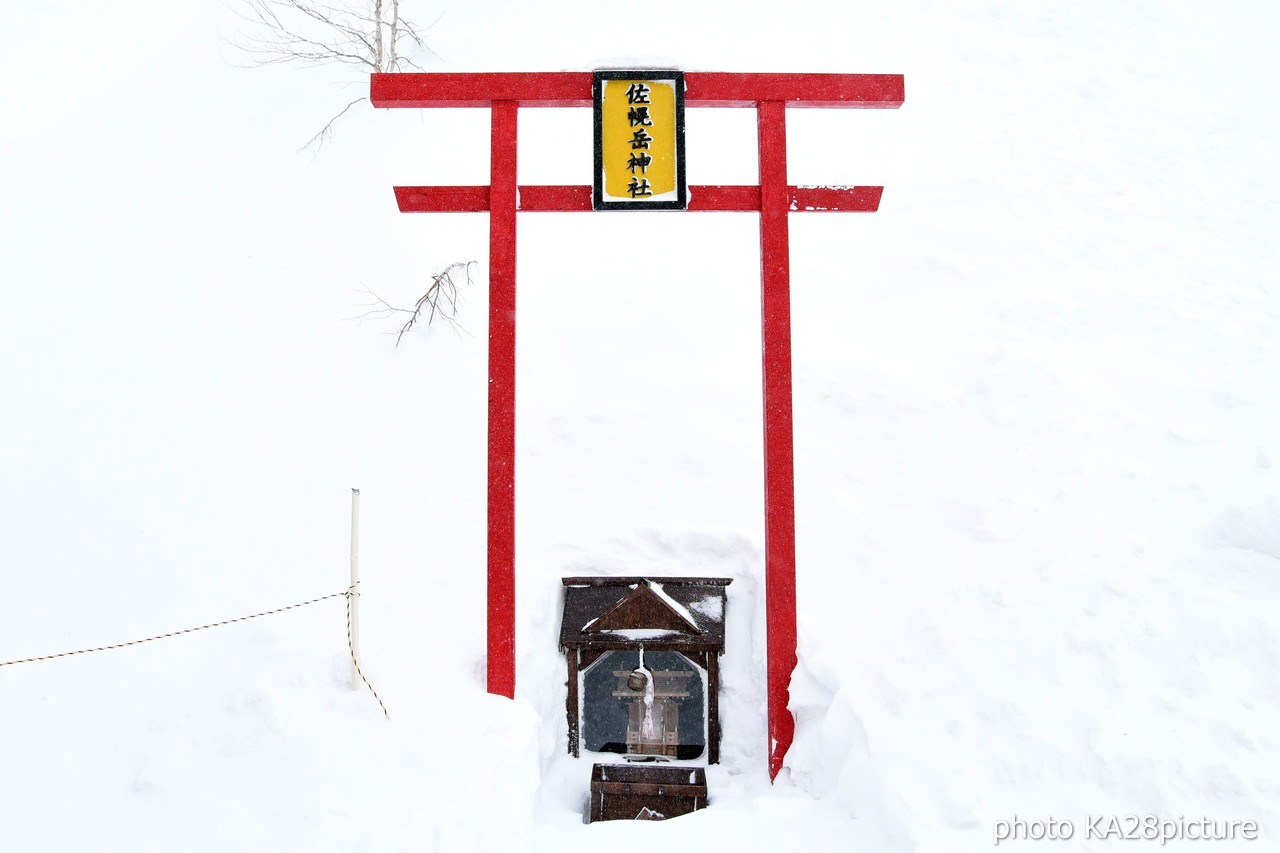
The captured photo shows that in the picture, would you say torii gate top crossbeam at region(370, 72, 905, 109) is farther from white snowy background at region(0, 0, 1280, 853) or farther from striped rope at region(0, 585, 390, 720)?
striped rope at region(0, 585, 390, 720)

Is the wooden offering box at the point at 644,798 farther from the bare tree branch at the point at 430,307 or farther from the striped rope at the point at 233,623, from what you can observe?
the bare tree branch at the point at 430,307

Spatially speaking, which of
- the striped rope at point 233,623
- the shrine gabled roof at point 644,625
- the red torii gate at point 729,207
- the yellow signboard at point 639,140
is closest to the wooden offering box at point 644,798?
the red torii gate at point 729,207

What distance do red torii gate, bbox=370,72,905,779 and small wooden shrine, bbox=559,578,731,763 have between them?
513mm

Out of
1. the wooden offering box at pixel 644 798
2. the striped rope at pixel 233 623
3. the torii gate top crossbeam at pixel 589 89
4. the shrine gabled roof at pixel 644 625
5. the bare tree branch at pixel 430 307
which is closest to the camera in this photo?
the striped rope at pixel 233 623

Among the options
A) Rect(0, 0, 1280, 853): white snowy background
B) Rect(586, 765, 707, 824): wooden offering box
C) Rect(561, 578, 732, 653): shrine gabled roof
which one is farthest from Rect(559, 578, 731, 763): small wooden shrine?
Rect(586, 765, 707, 824): wooden offering box

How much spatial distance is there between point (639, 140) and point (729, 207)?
0.72 meters

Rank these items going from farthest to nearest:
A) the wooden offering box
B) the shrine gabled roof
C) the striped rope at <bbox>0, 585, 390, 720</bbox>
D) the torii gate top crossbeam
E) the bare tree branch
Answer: the bare tree branch
the shrine gabled roof
the torii gate top crossbeam
the wooden offering box
the striped rope at <bbox>0, 585, 390, 720</bbox>

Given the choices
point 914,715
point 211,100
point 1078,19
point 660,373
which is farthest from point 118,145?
point 1078,19

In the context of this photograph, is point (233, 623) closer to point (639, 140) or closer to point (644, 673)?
point (644, 673)

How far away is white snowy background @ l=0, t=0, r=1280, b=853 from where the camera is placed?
12.8 feet

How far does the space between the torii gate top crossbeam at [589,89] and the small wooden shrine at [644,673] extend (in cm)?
328

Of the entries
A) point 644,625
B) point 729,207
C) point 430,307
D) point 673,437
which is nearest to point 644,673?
point 644,625

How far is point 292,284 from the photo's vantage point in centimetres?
777

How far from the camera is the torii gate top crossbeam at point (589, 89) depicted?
4914 mm
